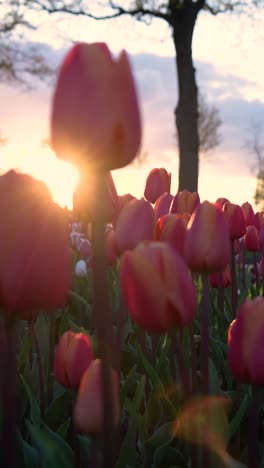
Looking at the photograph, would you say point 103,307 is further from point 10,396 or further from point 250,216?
point 250,216

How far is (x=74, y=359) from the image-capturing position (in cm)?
132

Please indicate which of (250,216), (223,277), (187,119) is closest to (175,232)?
(223,277)

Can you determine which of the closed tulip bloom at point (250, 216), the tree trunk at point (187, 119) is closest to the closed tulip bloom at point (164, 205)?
the closed tulip bloom at point (250, 216)

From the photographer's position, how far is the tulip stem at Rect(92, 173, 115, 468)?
863 millimetres

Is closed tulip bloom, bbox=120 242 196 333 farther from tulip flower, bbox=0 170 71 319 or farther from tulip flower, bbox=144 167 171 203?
tulip flower, bbox=144 167 171 203

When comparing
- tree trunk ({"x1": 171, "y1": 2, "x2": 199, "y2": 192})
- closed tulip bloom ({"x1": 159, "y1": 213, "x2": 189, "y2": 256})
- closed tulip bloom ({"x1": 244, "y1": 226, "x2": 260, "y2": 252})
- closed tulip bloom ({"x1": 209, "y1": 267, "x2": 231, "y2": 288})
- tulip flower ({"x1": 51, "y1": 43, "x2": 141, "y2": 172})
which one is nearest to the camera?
tulip flower ({"x1": 51, "y1": 43, "x2": 141, "y2": 172})

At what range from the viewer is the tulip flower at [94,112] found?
2.73ft

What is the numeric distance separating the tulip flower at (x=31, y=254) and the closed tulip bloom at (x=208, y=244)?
483 millimetres

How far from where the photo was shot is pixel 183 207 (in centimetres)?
237

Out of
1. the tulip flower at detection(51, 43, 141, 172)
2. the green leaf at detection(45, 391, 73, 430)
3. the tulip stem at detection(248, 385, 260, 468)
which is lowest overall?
the green leaf at detection(45, 391, 73, 430)

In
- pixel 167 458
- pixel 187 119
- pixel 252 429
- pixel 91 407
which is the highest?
pixel 187 119

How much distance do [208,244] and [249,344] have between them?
0.23m

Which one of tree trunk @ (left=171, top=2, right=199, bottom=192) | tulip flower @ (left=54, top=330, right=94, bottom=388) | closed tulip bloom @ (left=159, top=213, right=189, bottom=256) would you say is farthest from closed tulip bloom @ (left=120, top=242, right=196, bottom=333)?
tree trunk @ (left=171, top=2, right=199, bottom=192)

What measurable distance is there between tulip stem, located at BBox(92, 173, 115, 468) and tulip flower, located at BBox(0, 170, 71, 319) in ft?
0.15
